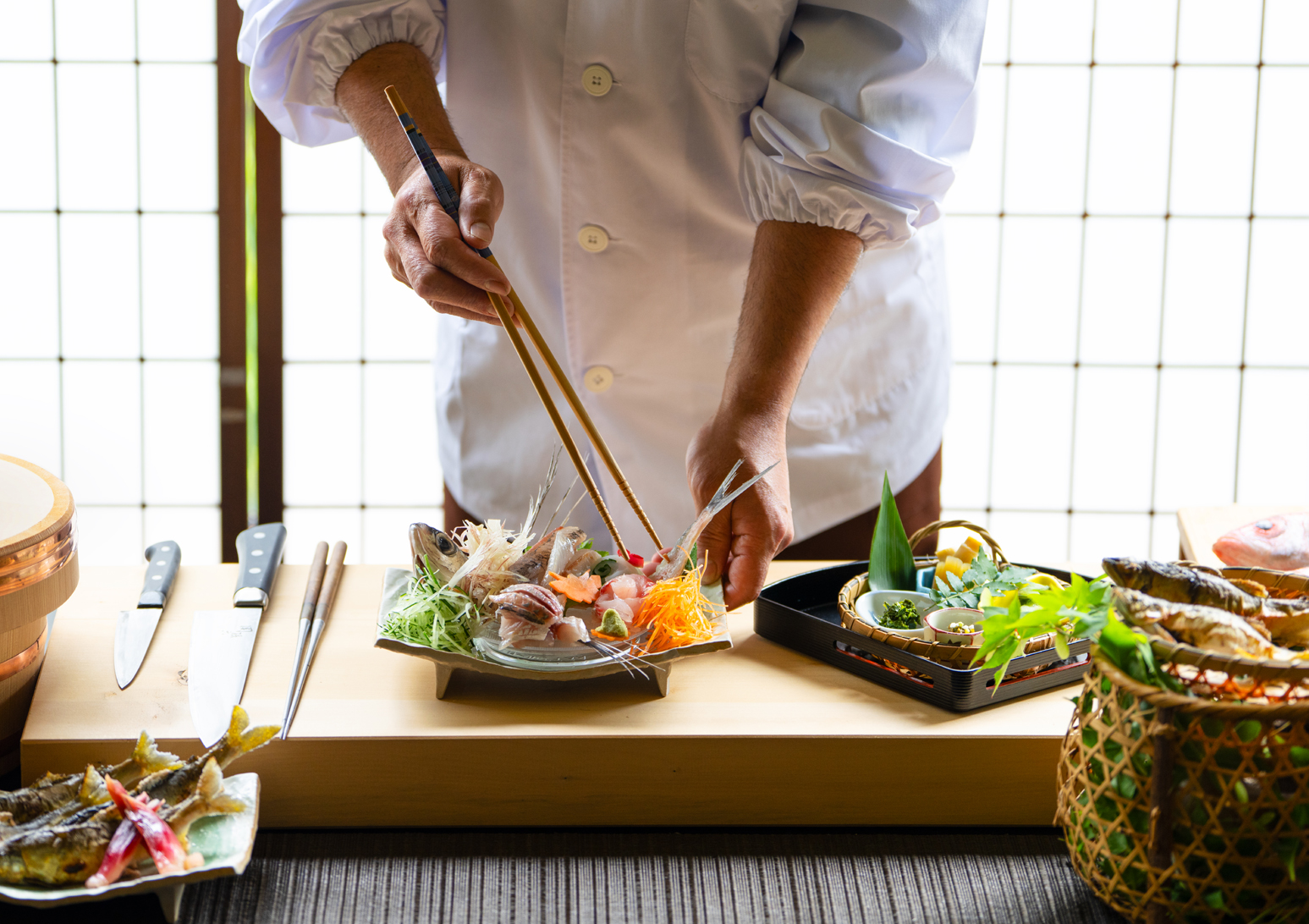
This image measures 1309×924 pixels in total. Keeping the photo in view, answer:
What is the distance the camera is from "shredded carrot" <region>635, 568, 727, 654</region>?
3.09ft

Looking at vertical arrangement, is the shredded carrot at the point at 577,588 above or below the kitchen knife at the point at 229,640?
above

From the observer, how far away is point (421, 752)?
2.85ft

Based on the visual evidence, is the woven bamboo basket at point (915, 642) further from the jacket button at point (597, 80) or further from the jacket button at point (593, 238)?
the jacket button at point (597, 80)

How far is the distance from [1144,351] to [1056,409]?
0.24 m

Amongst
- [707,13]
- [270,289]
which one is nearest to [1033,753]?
[707,13]

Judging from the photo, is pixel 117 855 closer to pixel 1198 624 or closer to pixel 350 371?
pixel 1198 624

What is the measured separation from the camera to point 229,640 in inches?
40.6

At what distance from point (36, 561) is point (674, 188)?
859 millimetres

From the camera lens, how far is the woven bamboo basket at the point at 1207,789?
638 millimetres

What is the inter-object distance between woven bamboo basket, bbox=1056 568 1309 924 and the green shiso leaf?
382mm

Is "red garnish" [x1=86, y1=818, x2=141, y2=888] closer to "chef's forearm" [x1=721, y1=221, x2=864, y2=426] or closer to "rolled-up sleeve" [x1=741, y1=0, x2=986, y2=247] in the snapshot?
"chef's forearm" [x1=721, y1=221, x2=864, y2=426]

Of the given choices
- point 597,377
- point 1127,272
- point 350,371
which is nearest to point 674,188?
point 597,377

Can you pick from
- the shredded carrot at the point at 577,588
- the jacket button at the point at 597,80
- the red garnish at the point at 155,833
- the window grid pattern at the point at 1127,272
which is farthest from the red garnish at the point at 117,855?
the window grid pattern at the point at 1127,272

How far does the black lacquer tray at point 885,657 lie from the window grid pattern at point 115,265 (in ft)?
5.49
